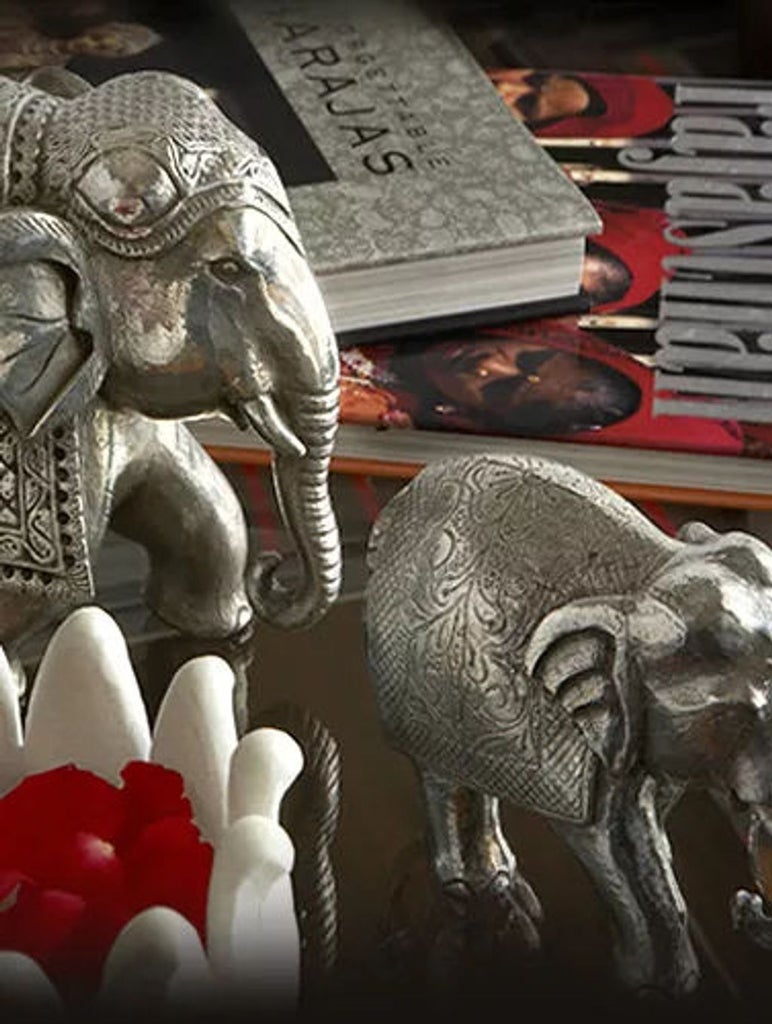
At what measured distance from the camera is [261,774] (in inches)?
11.9

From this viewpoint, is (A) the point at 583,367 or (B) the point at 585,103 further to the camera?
(B) the point at 585,103

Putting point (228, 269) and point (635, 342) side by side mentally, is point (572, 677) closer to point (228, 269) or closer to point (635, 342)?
point (228, 269)

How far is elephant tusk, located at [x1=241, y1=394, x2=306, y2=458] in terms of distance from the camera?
1.27 feet

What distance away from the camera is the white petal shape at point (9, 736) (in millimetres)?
333

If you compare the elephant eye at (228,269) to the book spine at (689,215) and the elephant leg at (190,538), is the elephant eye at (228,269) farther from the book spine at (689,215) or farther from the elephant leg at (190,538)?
the book spine at (689,215)

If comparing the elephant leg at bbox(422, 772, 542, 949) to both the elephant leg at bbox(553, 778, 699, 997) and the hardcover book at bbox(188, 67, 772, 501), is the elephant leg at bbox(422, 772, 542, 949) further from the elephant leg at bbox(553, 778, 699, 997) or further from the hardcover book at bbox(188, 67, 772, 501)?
the hardcover book at bbox(188, 67, 772, 501)

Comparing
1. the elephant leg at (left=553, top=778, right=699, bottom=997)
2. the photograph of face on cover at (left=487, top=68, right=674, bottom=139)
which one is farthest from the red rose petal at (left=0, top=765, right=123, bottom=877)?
the photograph of face on cover at (left=487, top=68, right=674, bottom=139)

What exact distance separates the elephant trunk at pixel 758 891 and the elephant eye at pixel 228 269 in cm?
15

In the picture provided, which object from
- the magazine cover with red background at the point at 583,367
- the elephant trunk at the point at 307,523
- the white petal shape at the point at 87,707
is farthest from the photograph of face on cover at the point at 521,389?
the white petal shape at the point at 87,707

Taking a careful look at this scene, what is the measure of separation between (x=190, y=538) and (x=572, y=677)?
0.53ft

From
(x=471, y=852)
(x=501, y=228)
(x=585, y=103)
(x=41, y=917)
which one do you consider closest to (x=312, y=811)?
(x=471, y=852)

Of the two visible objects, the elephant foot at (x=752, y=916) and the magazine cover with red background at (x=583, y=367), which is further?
the magazine cover with red background at (x=583, y=367)

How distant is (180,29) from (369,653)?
0.43m

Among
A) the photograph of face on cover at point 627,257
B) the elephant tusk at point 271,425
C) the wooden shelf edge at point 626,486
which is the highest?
the elephant tusk at point 271,425
